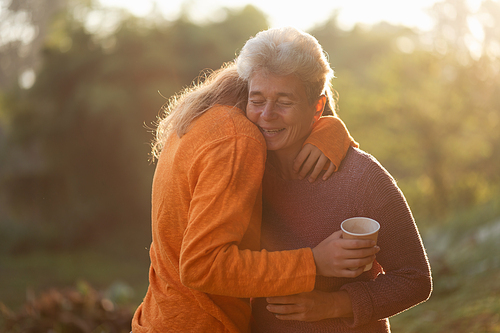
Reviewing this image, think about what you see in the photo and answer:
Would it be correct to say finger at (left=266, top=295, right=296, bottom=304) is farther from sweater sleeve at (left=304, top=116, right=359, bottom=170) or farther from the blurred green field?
the blurred green field

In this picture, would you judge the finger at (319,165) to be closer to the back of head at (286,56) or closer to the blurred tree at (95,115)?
the back of head at (286,56)

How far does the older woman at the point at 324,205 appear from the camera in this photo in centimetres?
172

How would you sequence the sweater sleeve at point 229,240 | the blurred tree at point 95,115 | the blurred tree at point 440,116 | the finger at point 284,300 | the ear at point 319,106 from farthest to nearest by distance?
the blurred tree at point 95,115 < the blurred tree at point 440,116 < the ear at point 319,106 < the finger at point 284,300 < the sweater sleeve at point 229,240

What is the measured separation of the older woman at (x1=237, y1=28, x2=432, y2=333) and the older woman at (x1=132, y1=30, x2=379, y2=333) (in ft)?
0.38

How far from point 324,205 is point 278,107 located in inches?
18.4

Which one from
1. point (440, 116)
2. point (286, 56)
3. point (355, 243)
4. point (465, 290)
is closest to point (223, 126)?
point (286, 56)

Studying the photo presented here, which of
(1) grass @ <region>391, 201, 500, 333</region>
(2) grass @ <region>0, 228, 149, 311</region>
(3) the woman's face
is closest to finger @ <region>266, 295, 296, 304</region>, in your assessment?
(3) the woman's face

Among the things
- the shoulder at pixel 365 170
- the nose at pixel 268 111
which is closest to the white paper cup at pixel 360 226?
the shoulder at pixel 365 170

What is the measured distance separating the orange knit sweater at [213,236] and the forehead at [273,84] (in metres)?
0.14

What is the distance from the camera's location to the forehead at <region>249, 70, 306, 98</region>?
5.75 feet

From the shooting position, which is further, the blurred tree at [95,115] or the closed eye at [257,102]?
the blurred tree at [95,115]

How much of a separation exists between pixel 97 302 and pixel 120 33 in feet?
40.8

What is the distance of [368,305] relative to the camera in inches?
67.4

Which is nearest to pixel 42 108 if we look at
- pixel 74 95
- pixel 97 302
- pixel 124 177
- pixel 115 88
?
pixel 74 95
